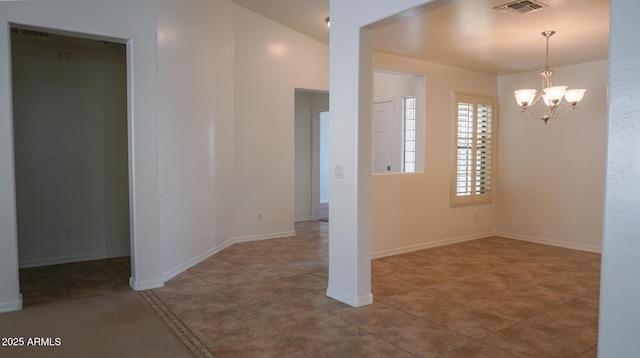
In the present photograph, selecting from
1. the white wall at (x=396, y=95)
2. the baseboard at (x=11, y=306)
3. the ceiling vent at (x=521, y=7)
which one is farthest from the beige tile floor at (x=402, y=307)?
the ceiling vent at (x=521, y=7)

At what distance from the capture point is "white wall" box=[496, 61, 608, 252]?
5.84 m

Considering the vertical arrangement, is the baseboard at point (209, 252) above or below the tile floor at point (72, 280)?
above

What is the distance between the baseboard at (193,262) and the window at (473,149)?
3.34 metres

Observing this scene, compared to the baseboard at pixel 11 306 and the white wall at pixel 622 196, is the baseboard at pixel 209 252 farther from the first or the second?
the white wall at pixel 622 196

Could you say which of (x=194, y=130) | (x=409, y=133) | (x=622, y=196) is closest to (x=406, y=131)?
(x=409, y=133)

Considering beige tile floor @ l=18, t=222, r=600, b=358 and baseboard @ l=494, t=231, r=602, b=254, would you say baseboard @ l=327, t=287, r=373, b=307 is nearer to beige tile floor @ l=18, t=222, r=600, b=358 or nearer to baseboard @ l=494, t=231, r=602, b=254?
beige tile floor @ l=18, t=222, r=600, b=358

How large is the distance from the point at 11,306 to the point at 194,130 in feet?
7.79

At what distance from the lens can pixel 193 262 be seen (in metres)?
4.91

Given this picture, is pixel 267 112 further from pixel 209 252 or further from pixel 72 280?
pixel 72 280

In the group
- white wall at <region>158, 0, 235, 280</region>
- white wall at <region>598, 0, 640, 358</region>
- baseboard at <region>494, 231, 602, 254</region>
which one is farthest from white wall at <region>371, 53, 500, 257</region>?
white wall at <region>598, 0, 640, 358</region>

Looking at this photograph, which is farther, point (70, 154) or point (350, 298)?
point (70, 154)

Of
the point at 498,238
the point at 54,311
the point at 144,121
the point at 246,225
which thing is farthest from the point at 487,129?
the point at 54,311

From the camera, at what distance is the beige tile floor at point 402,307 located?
289 centimetres

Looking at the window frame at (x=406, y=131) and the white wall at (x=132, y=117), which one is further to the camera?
the window frame at (x=406, y=131)
